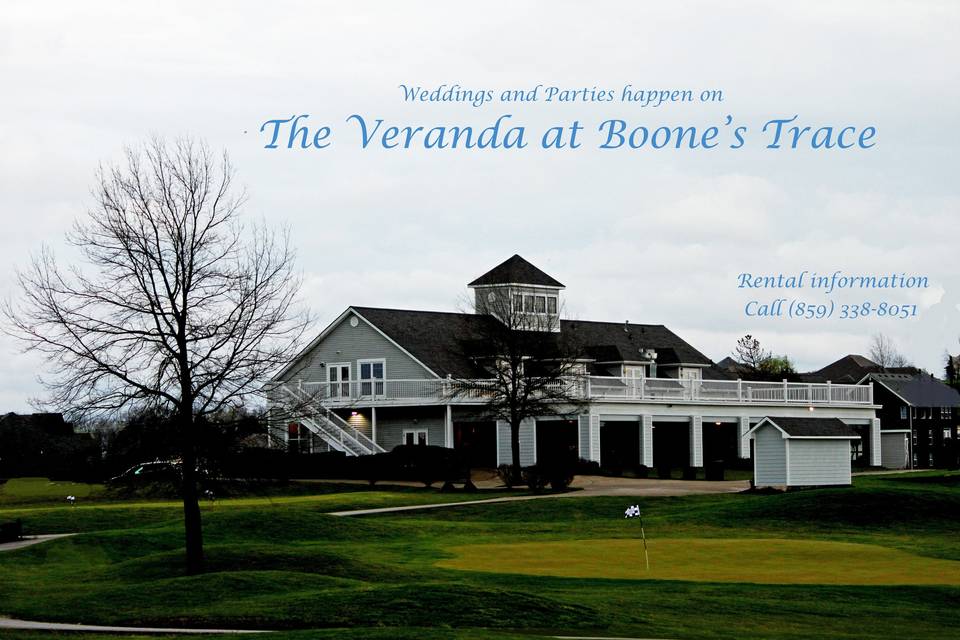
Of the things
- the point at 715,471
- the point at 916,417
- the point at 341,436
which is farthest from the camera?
the point at 916,417

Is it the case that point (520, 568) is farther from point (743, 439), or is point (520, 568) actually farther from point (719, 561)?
point (743, 439)

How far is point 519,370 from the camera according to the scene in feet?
206

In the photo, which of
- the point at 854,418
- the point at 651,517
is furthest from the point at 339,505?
the point at 854,418

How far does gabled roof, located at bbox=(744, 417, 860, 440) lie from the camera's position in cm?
5528

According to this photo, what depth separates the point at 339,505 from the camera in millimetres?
50000

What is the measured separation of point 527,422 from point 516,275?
29.4ft

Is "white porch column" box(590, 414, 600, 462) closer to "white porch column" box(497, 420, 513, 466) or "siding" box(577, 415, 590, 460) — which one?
"siding" box(577, 415, 590, 460)

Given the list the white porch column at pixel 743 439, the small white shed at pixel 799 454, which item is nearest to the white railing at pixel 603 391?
the white porch column at pixel 743 439

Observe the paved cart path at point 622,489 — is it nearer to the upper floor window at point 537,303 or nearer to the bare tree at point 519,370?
the bare tree at point 519,370

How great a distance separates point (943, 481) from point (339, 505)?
85.4 ft

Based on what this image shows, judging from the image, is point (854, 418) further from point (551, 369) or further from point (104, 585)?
point (104, 585)

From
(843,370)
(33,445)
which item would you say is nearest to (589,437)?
(33,445)

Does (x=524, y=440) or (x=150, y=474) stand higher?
(x=150, y=474)

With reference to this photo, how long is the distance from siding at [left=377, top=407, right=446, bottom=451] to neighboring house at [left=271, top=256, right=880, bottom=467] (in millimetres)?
49
